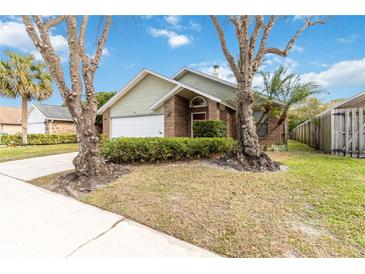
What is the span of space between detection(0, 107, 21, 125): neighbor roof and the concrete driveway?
36.6 metres

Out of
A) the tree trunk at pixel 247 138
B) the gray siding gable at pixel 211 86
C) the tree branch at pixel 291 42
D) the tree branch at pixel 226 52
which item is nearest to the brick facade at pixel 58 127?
the gray siding gable at pixel 211 86

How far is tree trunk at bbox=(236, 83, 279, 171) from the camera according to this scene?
5945 mm

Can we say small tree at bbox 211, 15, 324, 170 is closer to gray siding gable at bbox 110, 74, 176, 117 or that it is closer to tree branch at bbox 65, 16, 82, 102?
tree branch at bbox 65, 16, 82, 102

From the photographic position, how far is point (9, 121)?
105ft

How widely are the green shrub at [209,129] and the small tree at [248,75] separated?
3172 mm

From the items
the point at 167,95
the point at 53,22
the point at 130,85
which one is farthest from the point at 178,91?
the point at 53,22

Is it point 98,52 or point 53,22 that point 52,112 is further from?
point 98,52

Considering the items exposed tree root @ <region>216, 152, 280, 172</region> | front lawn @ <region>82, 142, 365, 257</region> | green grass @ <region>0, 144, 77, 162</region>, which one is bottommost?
front lawn @ <region>82, 142, 365, 257</region>

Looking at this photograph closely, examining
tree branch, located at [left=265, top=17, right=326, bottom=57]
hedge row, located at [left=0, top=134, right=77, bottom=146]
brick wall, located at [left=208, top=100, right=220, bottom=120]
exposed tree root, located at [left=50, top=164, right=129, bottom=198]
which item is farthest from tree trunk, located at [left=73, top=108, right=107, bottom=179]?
hedge row, located at [left=0, top=134, right=77, bottom=146]

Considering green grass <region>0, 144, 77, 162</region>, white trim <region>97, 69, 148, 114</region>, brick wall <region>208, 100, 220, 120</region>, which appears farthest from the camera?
white trim <region>97, 69, 148, 114</region>

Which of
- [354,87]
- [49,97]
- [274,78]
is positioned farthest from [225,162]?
[49,97]

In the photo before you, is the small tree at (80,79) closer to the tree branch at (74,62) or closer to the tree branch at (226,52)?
the tree branch at (74,62)

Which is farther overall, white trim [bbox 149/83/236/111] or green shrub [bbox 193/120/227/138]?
white trim [bbox 149/83/236/111]

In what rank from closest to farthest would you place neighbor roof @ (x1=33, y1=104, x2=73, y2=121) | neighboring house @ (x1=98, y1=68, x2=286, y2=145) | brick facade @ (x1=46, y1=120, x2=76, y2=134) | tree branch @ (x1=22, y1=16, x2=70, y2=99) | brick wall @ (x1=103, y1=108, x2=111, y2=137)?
A: tree branch @ (x1=22, y1=16, x2=70, y2=99) < neighboring house @ (x1=98, y1=68, x2=286, y2=145) < brick wall @ (x1=103, y1=108, x2=111, y2=137) < brick facade @ (x1=46, y1=120, x2=76, y2=134) < neighbor roof @ (x1=33, y1=104, x2=73, y2=121)
